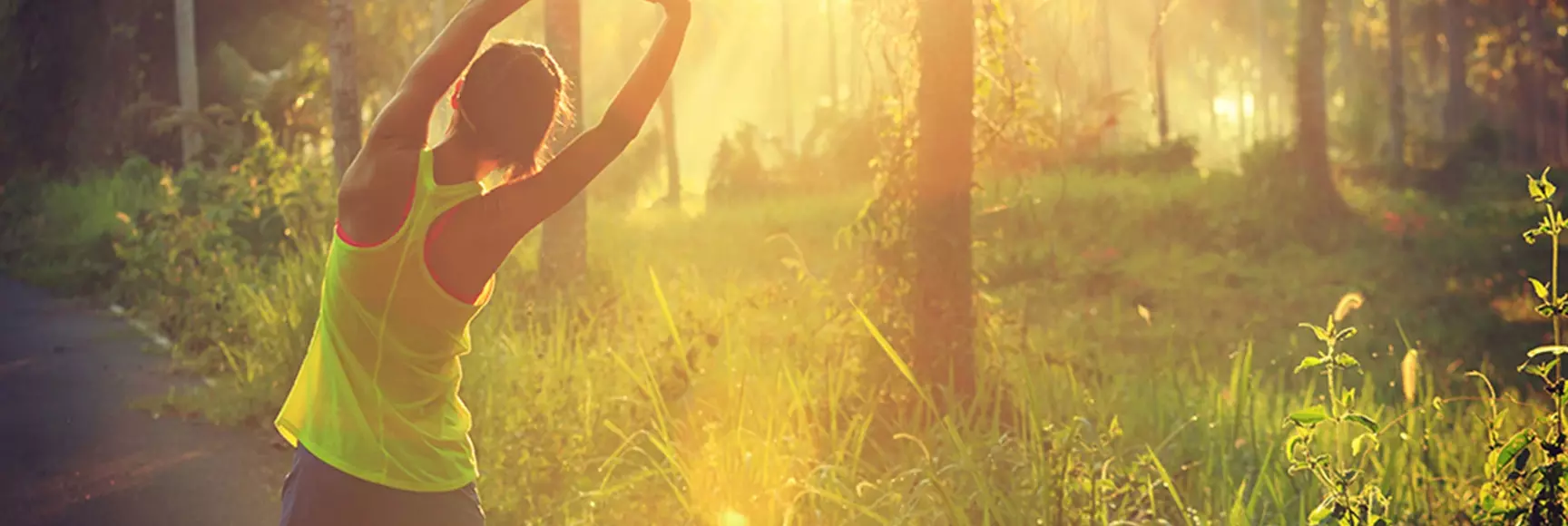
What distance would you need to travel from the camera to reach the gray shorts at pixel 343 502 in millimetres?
3230

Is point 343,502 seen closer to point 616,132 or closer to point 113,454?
point 616,132

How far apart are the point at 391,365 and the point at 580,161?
59cm

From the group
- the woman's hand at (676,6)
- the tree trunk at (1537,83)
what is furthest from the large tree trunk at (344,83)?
the tree trunk at (1537,83)

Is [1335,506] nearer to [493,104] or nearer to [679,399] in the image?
[493,104]

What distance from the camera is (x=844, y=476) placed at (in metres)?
5.68

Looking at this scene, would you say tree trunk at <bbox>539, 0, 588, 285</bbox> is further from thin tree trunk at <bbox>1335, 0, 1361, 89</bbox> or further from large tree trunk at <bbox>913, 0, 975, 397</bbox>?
thin tree trunk at <bbox>1335, 0, 1361, 89</bbox>

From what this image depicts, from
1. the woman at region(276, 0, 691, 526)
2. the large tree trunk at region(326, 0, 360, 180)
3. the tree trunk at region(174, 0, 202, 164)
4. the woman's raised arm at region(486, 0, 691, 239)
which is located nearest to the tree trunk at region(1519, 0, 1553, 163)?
the tree trunk at region(174, 0, 202, 164)

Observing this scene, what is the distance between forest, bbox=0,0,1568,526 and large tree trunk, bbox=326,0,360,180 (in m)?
0.03

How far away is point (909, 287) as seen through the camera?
6723 millimetres

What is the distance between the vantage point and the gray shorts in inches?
127

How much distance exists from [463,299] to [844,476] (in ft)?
9.01

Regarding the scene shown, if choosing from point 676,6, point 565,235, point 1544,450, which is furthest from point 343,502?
point 565,235

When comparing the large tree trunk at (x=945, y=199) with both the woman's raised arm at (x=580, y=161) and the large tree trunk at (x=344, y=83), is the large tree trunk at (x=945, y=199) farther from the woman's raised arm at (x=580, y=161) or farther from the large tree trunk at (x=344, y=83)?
the large tree trunk at (x=344, y=83)

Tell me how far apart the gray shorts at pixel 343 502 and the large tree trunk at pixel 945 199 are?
360cm
